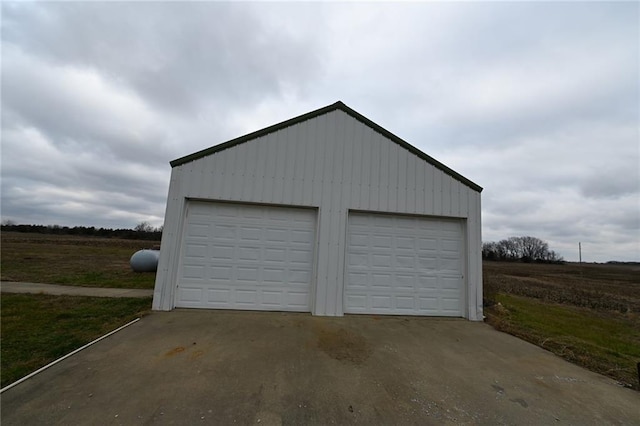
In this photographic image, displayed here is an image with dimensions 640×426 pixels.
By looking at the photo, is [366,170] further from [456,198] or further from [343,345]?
[343,345]

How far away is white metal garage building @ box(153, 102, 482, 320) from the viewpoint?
20.4 ft

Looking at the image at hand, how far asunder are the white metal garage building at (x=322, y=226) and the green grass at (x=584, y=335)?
4.19ft

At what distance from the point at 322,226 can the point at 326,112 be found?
117 inches

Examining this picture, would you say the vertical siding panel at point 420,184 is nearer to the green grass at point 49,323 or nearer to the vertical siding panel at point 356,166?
the vertical siding panel at point 356,166

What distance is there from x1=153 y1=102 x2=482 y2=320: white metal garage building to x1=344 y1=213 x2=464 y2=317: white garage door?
1.0 inches

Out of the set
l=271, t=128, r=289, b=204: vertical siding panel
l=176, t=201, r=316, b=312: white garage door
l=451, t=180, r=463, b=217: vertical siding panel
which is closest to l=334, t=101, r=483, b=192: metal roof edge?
l=451, t=180, r=463, b=217: vertical siding panel

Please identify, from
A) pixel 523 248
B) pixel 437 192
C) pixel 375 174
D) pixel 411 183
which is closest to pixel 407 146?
pixel 411 183

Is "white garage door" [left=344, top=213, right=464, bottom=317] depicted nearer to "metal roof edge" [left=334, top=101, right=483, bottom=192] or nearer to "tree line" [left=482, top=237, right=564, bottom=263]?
"metal roof edge" [left=334, top=101, right=483, bottom=192]

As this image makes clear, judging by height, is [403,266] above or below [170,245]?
below

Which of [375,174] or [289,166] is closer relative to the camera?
[289,166]

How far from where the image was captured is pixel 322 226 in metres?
6.46

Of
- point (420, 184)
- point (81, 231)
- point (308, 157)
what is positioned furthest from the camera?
point (81, 231)

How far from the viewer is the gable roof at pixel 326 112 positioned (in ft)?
20.8

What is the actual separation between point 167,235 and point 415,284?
6.15 m
